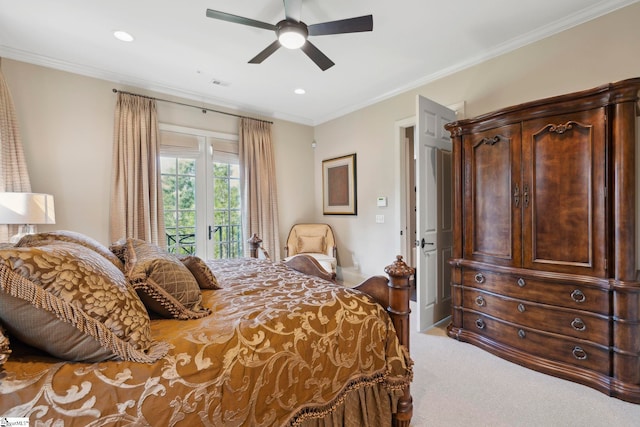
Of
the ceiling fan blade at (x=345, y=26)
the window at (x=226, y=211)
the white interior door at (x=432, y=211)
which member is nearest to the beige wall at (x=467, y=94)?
the white interior door at (x=432, y=211)

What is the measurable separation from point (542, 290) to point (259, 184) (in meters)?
3.64

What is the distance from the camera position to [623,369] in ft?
5.99

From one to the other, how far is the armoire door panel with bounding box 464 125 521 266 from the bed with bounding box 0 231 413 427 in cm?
137

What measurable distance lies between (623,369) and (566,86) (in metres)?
2.20

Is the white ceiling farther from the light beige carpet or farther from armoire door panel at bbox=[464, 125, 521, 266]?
the light beige carpet

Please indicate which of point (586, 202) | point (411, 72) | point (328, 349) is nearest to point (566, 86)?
point (586, 202)

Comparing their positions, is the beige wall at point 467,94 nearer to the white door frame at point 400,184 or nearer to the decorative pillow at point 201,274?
the white door frame at point 400,184

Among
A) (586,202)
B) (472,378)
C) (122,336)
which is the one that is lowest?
(472,378)

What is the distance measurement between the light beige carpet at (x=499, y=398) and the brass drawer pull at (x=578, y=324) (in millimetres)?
389

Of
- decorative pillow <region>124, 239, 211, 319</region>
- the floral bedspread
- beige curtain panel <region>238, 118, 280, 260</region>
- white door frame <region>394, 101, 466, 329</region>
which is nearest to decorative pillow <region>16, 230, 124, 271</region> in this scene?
decorative pillow <region>124, 239, 211, 319</region>

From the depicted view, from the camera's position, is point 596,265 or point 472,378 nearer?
point 596,265

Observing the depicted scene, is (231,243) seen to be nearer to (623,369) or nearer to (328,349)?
(328,349)

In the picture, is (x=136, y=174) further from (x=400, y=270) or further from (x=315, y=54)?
(x=400, y=270)

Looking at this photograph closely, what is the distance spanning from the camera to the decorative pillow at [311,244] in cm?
461
